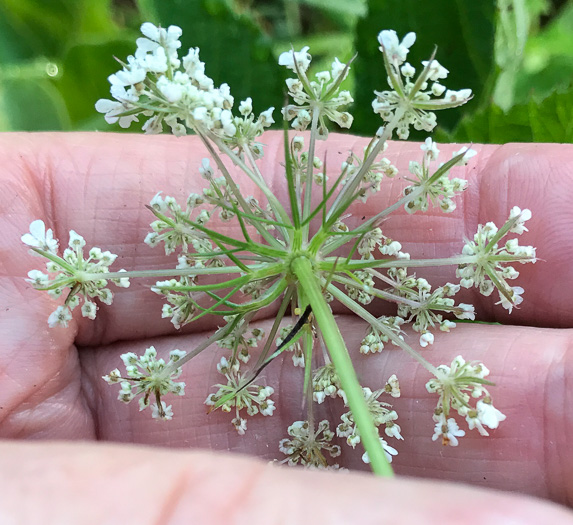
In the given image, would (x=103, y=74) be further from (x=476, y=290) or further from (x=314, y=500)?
(x=314, y=500)

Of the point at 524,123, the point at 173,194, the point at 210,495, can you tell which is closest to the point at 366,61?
the point at 524,123

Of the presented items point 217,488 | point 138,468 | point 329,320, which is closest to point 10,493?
point 138,468

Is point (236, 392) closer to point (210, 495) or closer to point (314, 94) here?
point (210, 495)

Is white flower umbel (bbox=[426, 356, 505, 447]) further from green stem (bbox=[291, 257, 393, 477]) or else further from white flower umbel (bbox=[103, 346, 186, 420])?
white flower umbel (bbox=[103, 346, 186, 420])

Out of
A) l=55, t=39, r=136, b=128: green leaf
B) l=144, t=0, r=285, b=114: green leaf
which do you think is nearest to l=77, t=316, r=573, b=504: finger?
l=144, t=0, r=285, b=114: green leaf

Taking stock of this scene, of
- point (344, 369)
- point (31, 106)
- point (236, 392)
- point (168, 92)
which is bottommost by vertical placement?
point (236, 392)

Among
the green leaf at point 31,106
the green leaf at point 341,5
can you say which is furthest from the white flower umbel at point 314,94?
the green leaf at point 341,5
